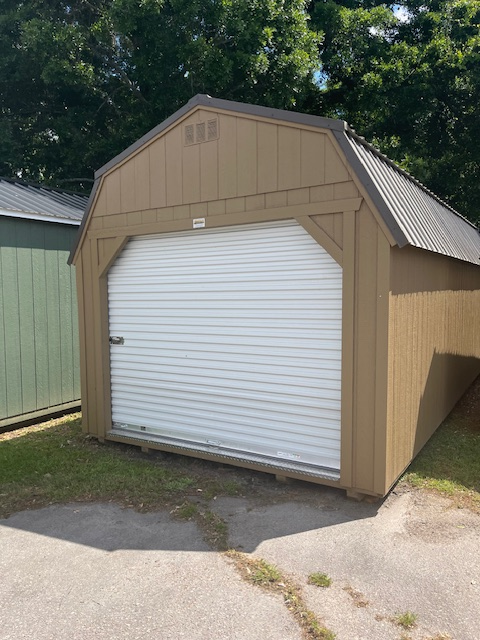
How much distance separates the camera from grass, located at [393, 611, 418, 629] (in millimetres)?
2533

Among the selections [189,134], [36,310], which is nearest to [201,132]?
[189,134]

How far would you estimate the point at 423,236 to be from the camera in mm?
4305

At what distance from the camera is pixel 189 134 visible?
482 cm

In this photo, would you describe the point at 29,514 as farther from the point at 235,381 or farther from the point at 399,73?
the point at 399,73

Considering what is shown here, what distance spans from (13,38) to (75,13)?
175cm

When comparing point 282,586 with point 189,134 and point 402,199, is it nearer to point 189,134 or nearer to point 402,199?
point 402,199

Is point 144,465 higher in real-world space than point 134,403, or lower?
lower

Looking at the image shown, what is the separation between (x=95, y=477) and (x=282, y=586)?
95.7 inches

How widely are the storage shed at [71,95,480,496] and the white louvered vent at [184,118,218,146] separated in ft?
0.05

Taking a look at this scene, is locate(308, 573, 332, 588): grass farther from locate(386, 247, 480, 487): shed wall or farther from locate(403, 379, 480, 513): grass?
locate(403, 379, 480, 513): grass

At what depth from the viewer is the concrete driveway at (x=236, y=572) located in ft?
8.41

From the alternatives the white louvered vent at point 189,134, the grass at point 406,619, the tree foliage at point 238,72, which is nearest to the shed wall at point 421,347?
the grass at point 406,619

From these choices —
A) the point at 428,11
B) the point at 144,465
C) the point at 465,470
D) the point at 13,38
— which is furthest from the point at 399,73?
the point at 144,465

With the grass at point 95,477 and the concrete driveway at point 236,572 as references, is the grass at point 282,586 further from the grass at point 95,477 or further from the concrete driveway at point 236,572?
the grass at point 95,477
